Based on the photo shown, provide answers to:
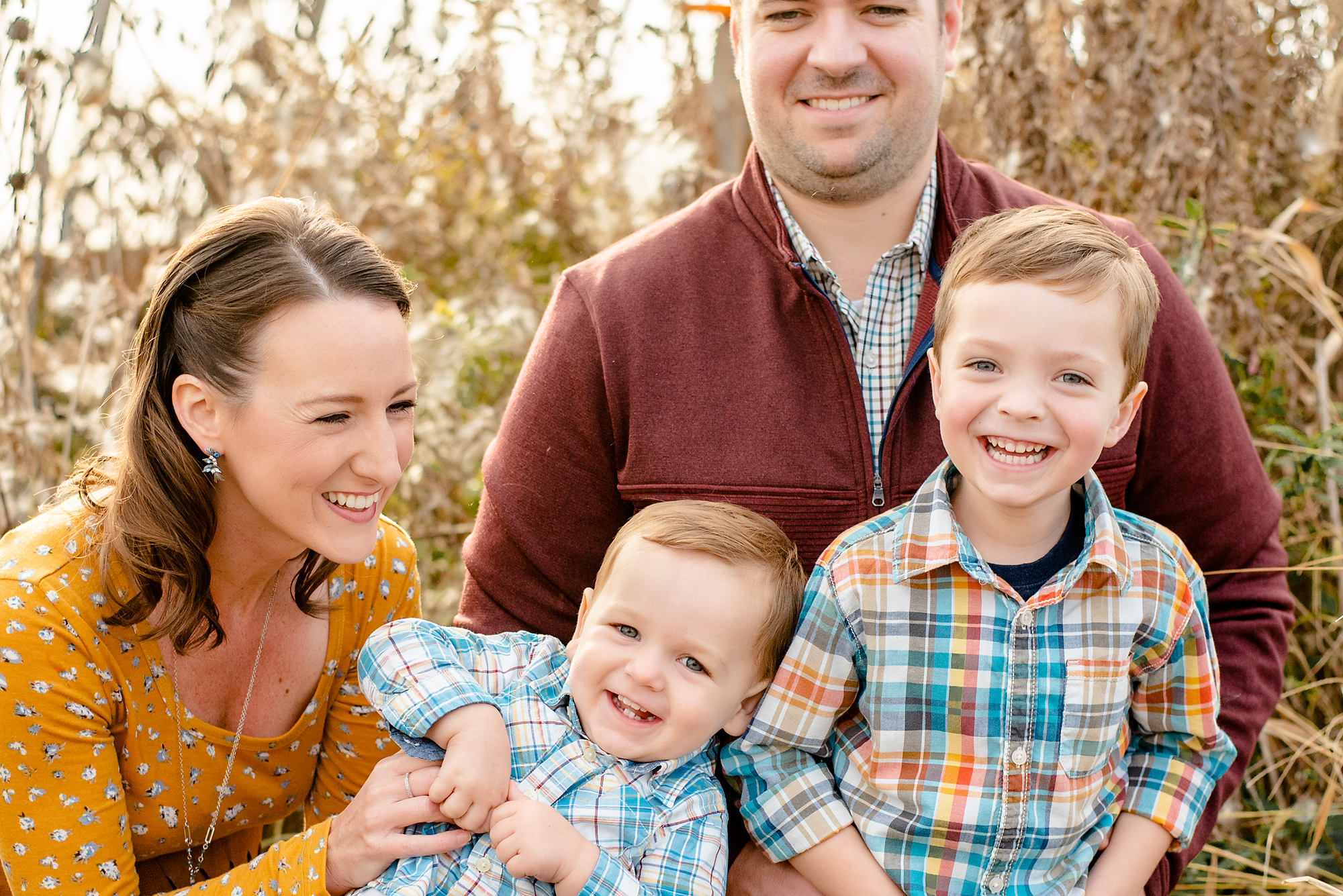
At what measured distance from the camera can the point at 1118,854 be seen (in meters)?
1.99

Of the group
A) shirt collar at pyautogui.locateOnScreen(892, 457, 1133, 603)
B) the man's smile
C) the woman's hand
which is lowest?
the woman's hand

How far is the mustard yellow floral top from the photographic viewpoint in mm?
1958

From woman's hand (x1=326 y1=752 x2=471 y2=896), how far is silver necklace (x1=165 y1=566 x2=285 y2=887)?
0.30 metres

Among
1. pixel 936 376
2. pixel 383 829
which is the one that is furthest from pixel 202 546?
pixel 936 376

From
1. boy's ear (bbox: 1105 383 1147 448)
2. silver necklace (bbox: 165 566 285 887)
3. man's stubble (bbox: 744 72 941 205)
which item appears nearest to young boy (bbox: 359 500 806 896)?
silver necklace (bbox: 165 566 285 887)

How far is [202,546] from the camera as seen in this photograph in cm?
208

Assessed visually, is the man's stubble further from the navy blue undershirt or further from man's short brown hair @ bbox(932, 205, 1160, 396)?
the navy blue undershirt

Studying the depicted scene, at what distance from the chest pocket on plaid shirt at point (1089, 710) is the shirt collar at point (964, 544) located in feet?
0.42

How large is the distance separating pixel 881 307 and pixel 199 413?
1.26 m

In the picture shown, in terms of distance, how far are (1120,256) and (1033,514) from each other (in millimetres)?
422

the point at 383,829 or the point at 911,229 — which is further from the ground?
the point at 911,229

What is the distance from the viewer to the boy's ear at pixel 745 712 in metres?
2.01

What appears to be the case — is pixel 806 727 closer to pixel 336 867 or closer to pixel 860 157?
pixel 336 867

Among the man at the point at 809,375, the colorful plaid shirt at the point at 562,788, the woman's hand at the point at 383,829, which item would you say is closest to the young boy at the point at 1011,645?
the colorful plaid shirt at the point at 562,788
